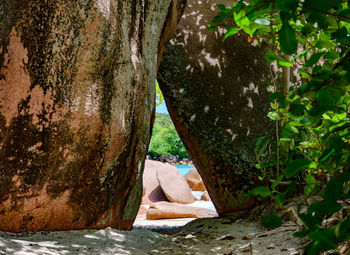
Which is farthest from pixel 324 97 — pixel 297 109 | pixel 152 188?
pixel 152 188

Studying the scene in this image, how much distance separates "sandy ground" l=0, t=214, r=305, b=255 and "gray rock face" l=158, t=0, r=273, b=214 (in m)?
0.64

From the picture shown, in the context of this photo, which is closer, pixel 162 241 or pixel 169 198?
pixel 162 241

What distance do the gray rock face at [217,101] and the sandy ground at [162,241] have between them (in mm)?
637

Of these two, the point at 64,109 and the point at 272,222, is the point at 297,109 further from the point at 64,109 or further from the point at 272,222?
the point at 64,109

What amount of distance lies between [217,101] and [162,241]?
187cm

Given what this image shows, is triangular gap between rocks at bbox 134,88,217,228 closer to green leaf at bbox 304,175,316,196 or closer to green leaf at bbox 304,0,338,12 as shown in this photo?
green leaf at bbox 304,175,316,196

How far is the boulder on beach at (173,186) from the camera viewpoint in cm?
787

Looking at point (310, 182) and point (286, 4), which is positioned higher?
point (286, 4)

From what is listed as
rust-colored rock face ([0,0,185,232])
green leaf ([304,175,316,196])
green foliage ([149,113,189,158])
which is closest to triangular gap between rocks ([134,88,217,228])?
rust-colored rock face ([0,0,185,232])

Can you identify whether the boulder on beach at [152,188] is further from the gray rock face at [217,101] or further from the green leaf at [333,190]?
the green leaf at [333,190]

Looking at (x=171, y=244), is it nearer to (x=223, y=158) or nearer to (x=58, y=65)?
(x=223, y=158)

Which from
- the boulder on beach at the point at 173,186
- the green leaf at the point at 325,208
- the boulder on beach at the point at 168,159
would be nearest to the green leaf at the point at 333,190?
the green leaf at the point at 325,208

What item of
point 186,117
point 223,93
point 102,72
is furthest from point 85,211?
point 223,93

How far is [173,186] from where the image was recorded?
8062mm
